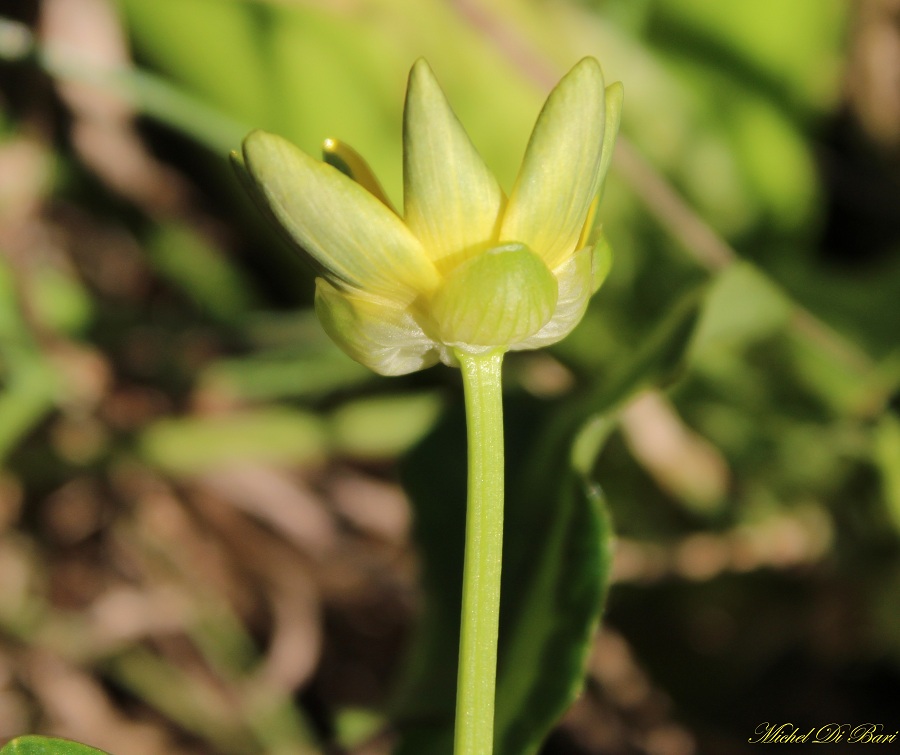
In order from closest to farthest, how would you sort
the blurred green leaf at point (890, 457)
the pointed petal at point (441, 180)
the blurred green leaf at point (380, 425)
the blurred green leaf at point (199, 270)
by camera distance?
1. the pointed petal at point (441, 180)
2. the blurred green leaf at point (890, 457)
3. the blurred green leaf at point (380, 425)
4. the blurred green leaf at point (199, 270)

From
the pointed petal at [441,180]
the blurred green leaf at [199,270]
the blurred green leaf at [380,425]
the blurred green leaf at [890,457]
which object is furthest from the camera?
the blurred green leaf at [199,270]

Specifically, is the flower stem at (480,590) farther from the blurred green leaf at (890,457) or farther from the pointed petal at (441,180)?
the blurred green leaf at (890,457)

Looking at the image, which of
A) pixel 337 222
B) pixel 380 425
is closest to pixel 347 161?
pixel 337 222

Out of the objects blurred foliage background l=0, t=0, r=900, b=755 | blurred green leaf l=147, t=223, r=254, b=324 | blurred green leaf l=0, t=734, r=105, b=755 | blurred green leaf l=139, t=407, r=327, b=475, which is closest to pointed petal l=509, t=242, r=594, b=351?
blurred green leaf l=0, t=734, r=105, b=755

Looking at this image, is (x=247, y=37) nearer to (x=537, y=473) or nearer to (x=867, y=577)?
(x=537, y=473)

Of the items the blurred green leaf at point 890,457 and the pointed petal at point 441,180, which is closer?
the pointed petal at point 441,180

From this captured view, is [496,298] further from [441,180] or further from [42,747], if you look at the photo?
[42,747]

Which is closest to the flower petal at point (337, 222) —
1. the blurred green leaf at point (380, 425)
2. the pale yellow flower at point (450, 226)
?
the pale yellow flower at point (450, 226)

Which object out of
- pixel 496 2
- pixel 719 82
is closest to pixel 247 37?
pixel 496 2
